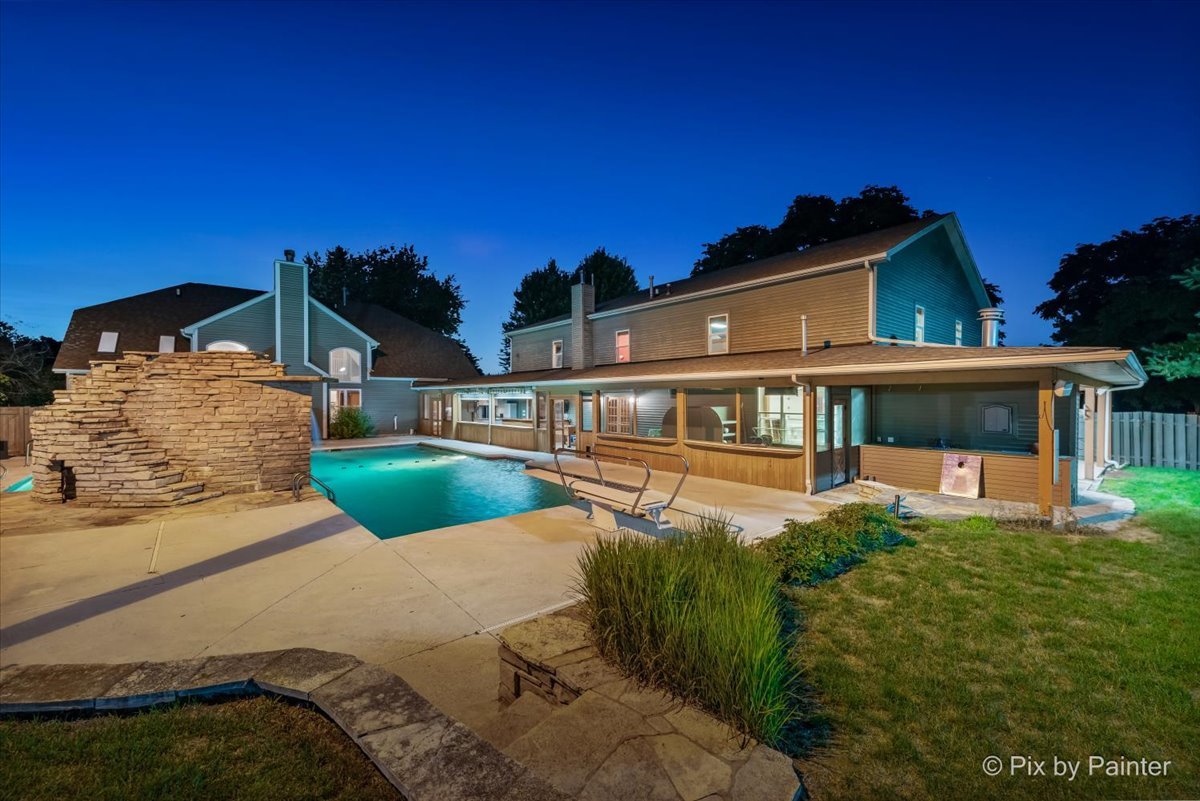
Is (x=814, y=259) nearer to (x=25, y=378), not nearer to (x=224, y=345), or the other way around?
(x=224, y=345)

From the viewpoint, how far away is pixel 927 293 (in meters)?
15.2

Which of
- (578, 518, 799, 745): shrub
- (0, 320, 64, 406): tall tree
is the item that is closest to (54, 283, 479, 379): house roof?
(0, 320, 64, 406): tall tree

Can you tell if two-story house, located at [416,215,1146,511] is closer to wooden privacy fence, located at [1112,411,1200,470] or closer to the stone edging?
wooden privacy fence, located at [1112,411,1200,470]

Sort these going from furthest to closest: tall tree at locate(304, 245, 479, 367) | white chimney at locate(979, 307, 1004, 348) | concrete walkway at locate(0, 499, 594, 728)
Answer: tall tree at locate(304, 245, 479, 367) < white chimney at locate(979, 307, 1004, 348) < concrete walkway at locate(0, 499, 594, 728)

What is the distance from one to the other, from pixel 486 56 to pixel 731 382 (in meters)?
15.0

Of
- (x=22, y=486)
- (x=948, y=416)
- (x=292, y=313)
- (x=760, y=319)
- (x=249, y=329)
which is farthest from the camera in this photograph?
(x=292, y=313)

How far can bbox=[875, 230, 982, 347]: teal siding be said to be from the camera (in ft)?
43.9

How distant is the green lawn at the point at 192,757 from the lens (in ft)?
7.84

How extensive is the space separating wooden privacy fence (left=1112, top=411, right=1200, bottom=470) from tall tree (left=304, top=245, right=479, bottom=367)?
3979cm

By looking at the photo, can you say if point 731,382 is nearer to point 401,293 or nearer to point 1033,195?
point 401,293

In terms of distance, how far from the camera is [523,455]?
17891mm

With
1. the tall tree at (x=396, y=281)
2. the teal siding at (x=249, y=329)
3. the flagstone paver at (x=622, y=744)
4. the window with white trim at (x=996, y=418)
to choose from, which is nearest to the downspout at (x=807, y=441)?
the window with white trim at (x=996, y=418)

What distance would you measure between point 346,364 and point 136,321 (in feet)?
27.6

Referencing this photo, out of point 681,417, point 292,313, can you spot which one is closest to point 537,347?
point 292,313
